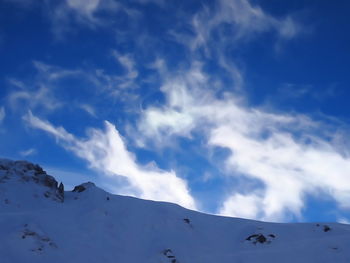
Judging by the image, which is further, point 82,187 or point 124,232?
point 82,187

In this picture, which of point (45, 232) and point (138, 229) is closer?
point (45, 232)

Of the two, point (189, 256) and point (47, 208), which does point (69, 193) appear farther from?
point (189, 256)

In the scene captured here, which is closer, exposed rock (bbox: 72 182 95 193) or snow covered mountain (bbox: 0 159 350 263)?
snow covered mountain (bbox: 0 159 350 263)

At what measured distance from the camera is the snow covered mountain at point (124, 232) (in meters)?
30.1

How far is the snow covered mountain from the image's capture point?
30.1m

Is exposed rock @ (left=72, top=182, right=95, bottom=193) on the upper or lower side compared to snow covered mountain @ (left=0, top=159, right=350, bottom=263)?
upper

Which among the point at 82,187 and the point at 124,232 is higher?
the point at 82,187

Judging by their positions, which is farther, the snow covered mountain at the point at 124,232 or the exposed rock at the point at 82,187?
the exposed rock at the point at 82,187

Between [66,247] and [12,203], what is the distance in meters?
10.7

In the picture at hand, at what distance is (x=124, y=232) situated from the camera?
36.8 metres

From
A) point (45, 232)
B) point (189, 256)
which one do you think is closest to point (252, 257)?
point (189, 256)

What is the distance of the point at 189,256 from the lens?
1341 inches

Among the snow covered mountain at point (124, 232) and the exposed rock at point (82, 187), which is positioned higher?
the exposed rock at point (82, 187)

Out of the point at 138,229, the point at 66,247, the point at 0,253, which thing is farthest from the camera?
the point at 138,229
